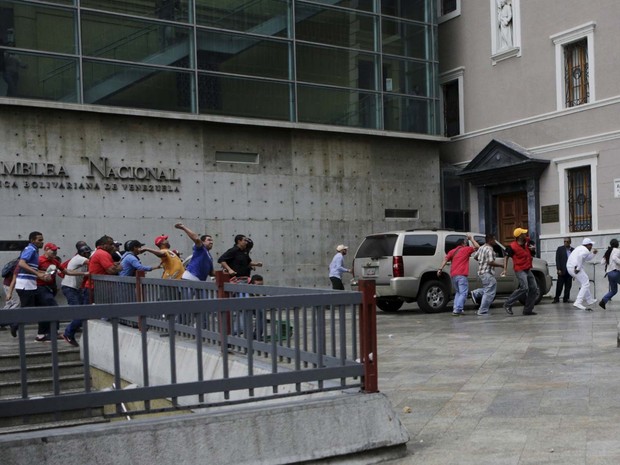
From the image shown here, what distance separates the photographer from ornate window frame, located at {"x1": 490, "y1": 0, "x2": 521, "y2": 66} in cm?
2455

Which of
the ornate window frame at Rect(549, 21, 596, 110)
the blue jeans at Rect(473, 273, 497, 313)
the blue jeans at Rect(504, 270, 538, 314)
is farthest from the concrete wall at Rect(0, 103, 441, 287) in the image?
the blue jeans at Rect(504, 270, 538, 314)

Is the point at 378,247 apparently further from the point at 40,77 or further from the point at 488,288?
the point at 40,77

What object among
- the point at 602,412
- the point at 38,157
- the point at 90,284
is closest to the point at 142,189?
the point at 38,157

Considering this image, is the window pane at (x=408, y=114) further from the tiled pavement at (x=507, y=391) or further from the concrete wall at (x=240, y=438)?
the concrete wall at (x=240, y=438)

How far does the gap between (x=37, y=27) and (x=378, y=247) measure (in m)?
9.58

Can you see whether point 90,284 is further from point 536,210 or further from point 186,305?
point 536,210

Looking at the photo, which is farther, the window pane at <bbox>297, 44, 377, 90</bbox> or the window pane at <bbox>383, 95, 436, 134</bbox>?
the window pane at <bbox>383, 95, 436, 134</bbox>

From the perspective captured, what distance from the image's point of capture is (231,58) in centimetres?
2267

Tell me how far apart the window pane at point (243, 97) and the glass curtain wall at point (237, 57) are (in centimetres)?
3

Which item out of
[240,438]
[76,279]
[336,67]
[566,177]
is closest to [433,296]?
[566,177]

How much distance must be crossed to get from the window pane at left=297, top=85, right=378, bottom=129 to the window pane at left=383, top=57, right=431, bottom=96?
0.93 metres

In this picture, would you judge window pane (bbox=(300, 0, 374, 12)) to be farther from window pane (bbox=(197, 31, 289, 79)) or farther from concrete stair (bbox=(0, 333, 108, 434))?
concrete stair (bbox=(0, 333, 108, 434))

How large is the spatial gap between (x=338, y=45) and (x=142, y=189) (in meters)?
7.48

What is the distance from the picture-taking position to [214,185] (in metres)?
22.3
